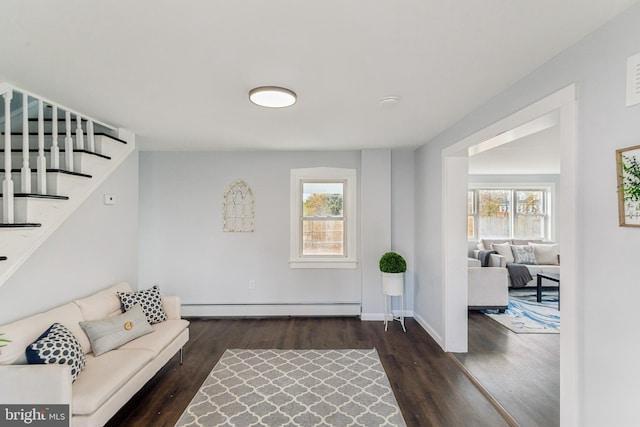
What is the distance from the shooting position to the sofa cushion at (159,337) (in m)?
2.48

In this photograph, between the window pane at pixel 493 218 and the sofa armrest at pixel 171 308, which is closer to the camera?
the sofa armrest at pixel 171 308

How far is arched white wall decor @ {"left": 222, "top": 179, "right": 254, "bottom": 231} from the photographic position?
4445 millimetres

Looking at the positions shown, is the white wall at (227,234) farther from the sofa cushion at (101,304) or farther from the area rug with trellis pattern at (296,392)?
the sofa cushion at (101,304)

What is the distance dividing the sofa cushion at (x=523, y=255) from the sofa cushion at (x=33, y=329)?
7.10 m

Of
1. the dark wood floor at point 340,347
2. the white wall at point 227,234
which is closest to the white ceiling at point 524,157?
the white wall at point 227,234

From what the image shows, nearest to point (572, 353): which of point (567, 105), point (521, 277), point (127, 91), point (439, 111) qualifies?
point (567, 105)

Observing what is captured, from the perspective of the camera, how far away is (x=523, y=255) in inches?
243

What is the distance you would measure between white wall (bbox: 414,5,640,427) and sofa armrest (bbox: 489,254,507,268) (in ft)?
15.4

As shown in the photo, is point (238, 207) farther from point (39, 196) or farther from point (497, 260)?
point (497, 260)

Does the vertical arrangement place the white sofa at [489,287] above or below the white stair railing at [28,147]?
below

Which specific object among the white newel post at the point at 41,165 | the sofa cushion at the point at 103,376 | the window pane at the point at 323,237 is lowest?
the sofa cushion at the point at 103,376

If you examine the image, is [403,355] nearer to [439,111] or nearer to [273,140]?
[439,111]

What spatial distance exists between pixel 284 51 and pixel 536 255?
6874mm

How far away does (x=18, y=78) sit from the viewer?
6.86 ft
